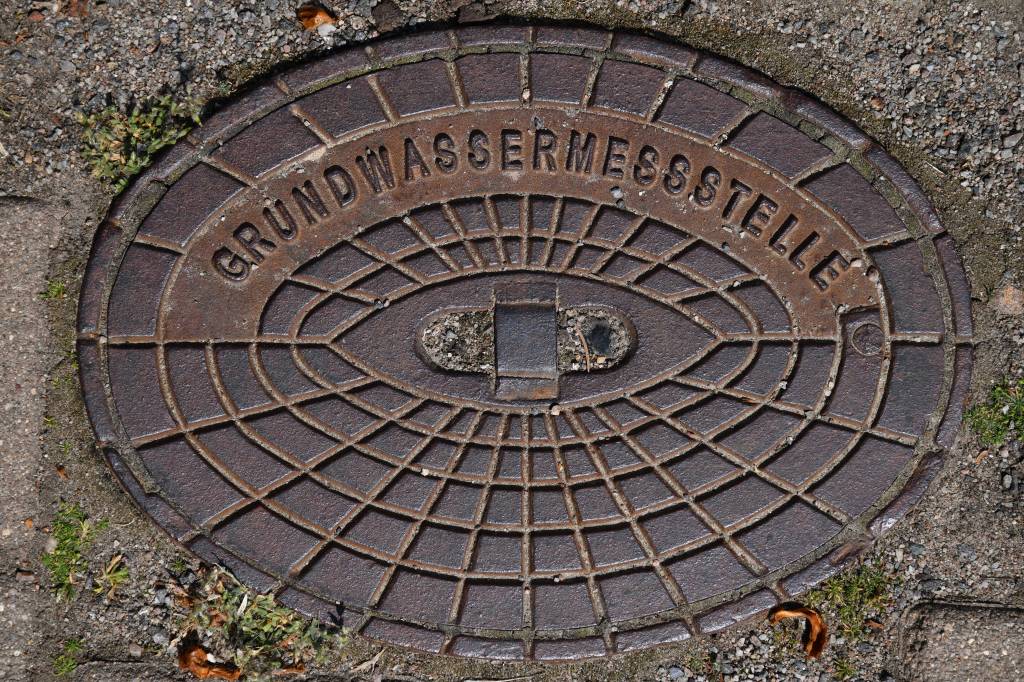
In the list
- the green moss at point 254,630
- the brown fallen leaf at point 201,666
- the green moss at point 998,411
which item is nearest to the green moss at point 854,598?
the green moss at point 998,411

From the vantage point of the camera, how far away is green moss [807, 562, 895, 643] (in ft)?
10.6

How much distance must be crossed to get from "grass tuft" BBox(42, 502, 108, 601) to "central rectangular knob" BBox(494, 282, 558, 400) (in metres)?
1.70

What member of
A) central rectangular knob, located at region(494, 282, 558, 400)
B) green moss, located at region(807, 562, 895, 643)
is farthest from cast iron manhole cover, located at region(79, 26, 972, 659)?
green moss, located at region(807, 562, 895, 643)

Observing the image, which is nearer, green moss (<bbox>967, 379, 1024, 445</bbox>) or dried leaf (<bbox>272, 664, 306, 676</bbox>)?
dried leaf (<bbox>272, 664, 306, 676</bbox>)

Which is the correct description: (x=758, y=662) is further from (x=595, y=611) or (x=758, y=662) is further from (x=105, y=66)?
(x=105, y=66)

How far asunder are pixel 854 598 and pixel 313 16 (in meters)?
3.15

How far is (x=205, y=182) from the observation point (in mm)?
3188

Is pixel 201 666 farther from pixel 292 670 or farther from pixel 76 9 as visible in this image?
pixel 76 9


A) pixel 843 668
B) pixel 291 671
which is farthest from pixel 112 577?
pixel 843 668

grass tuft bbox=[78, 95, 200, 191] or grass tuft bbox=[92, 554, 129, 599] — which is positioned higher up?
grass tuft bbox=[78, 95, 200, 191]

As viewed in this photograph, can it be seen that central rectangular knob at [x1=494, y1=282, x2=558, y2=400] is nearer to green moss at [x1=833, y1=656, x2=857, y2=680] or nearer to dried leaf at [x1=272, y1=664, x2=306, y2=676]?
dried leaf at [x1=272, y1=664, x2=306, y2=676]

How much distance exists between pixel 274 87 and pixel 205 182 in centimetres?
46

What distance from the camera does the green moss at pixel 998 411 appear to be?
328 centimetres

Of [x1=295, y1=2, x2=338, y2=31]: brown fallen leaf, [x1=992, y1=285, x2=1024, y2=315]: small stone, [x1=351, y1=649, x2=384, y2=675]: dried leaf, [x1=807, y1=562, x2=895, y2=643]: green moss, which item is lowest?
[x1=351, y1=649, x2=384, y2=675]: dried leaf
